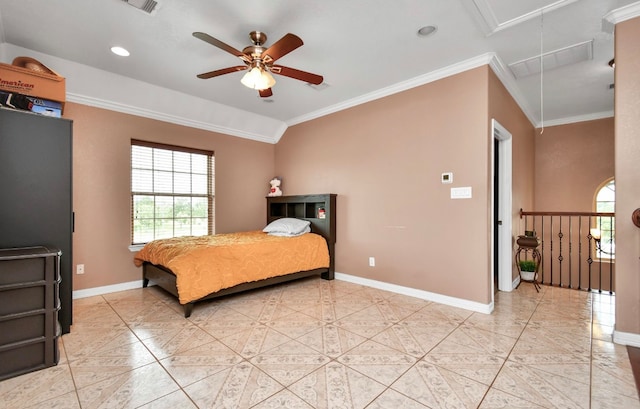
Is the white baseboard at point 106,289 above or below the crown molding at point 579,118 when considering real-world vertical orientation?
below

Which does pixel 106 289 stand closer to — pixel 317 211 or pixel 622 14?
pixel 317 211

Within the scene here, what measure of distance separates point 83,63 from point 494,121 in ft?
15.1

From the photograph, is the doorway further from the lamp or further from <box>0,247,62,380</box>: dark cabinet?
<box>0,247,62,380</box>: dark cabinet

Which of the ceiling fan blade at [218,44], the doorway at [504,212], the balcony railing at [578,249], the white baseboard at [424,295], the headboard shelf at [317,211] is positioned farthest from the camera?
the balcony railing at [578,249]

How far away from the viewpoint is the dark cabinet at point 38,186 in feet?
7.04

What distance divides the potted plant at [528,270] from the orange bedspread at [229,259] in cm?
282

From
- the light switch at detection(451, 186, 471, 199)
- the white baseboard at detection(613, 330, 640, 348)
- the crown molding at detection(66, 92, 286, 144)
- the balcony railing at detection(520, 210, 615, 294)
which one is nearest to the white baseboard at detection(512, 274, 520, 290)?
the balcony railing at detection(520, 210, 615, 294)

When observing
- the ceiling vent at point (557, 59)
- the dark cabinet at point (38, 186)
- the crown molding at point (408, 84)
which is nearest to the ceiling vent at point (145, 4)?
the dark cabinet at point (38, 186)

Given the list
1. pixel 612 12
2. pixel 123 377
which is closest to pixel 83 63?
pixel 123 377

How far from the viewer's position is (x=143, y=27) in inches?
99.4

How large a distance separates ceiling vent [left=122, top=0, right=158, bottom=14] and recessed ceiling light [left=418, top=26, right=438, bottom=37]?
222cm

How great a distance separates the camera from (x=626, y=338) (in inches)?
89.8

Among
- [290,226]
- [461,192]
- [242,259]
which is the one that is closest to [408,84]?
[461,192]

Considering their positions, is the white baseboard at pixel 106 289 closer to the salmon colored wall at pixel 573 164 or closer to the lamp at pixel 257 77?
the lamp at pixel 257 77
